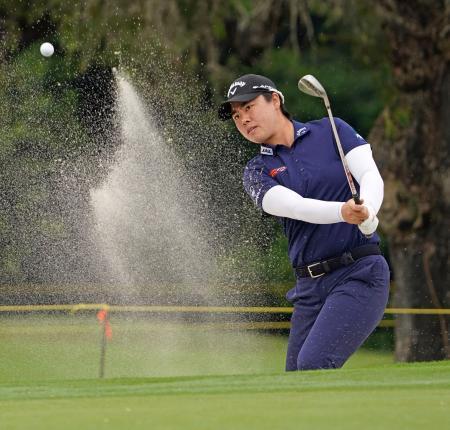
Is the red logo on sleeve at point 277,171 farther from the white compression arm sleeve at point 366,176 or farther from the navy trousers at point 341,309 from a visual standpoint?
the navy trousers at point 341,309

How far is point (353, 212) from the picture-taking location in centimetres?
513

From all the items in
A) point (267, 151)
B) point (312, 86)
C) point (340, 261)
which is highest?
point (312, 86)

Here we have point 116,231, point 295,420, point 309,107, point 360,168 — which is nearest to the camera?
point 295,420

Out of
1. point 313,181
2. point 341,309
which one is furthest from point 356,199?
point 341,309

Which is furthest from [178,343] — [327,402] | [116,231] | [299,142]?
[327,402]

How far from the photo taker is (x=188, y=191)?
1217 centimetres

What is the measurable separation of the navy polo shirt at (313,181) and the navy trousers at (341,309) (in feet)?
0.36

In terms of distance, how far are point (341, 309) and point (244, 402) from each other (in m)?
0.99

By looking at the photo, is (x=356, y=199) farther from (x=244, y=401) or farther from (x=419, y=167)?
(x=419, y=167)

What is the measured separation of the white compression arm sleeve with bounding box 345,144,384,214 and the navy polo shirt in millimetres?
41

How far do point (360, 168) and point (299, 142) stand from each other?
337 mm

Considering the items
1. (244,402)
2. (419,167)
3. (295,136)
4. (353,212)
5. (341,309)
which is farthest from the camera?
(419,167)

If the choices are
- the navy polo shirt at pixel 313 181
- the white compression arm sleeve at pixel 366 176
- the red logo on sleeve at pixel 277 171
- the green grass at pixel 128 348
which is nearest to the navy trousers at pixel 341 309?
the navy polo shirt at pixel 313 181

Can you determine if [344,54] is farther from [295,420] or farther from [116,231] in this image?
[295,420]
